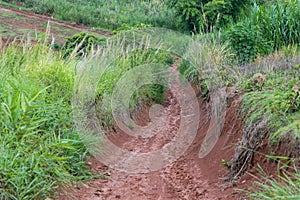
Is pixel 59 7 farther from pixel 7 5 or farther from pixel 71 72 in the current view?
pixel 71 72

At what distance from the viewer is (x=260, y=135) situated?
4004mm

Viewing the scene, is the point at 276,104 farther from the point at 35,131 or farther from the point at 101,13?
the point at 101,13

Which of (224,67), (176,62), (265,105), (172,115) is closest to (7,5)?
(176,62)

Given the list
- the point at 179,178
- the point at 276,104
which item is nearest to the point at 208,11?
the point at 179,178

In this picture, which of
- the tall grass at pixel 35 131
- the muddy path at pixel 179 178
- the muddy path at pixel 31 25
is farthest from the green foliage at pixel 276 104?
the muddy path at pixel 31 25

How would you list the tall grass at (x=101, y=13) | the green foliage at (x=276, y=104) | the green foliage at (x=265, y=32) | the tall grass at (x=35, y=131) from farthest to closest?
the tall grass at (x=101, y=13), the green foliage at (x=265, y=32), the green foliage at (x=276, y=104), the tall grass at (x=35, y=131)

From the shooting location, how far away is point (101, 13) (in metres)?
21.0

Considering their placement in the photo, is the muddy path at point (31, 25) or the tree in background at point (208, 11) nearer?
the muddy path at point (31, 25)

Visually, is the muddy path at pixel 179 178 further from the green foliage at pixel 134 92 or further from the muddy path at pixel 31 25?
the muddy path at pixel 31 25

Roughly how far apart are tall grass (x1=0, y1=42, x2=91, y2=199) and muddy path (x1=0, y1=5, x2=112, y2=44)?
8972mm

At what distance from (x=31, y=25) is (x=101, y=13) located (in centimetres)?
535

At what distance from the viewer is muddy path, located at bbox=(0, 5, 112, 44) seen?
14.9 m

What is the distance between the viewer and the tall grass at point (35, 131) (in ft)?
11.7

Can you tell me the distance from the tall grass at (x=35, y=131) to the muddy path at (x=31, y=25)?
8.97 meters
